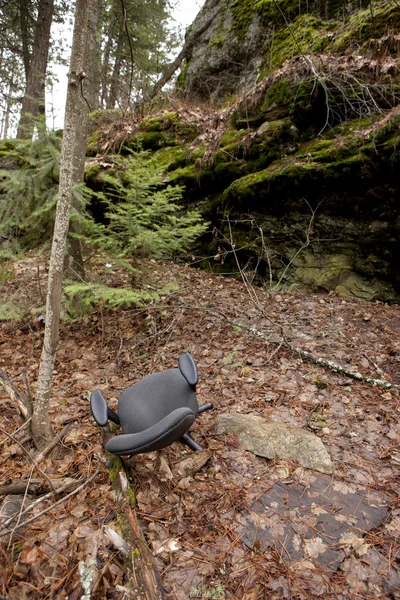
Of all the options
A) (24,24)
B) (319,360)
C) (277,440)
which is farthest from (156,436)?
(24,24)

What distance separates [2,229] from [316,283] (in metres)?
5.56

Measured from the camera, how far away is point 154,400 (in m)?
2.77

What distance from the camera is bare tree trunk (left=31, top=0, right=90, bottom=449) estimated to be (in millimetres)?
2328

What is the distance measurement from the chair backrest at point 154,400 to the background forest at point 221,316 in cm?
32

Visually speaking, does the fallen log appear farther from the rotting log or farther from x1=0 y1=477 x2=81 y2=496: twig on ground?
x1=0 y1=477 x2=81 y2=496: twig on ground

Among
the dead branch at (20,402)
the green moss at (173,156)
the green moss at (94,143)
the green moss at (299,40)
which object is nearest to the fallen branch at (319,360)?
the dead branch at (20,402)

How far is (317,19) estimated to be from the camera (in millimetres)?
6820

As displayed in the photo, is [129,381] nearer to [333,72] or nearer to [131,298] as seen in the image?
[131,298]

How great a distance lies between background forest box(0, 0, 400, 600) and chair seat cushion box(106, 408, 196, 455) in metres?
0.45

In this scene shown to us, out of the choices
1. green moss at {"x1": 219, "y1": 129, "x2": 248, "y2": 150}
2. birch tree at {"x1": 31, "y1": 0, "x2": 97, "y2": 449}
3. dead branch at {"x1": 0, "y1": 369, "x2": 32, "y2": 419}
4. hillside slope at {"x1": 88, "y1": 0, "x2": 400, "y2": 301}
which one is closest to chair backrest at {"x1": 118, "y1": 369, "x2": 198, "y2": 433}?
birch tree at {"x1": 31, "y1": 0, "x2": 97, "y2": 449}

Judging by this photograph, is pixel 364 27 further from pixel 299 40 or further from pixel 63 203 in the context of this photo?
pixel 63 203

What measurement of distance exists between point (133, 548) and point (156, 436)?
0.62 meters

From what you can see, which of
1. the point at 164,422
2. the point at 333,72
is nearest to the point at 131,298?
the point at 164,422

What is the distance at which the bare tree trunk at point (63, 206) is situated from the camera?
233 cm
